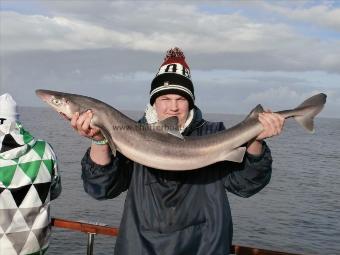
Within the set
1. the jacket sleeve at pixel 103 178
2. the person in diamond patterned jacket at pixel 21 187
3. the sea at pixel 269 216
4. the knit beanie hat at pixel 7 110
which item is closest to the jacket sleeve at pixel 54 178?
the person in diamond patterned jacket at pixel 21 187

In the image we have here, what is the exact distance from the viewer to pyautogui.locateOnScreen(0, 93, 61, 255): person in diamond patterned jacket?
15.4 feet

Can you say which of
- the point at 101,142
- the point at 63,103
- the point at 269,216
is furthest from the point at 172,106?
the point at 269,216

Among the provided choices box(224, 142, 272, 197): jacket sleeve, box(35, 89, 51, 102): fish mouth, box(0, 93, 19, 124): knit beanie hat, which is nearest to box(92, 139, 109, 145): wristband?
box(35, 89, 51, 102): fish mouth

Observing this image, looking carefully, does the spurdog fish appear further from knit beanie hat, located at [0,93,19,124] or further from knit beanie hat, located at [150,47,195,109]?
knit beanie hat, located at [0,93,19,124]

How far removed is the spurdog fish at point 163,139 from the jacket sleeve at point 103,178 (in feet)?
0.63

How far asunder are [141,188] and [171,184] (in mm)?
286

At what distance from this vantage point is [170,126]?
4.44 m

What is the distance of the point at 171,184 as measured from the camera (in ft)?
14.4

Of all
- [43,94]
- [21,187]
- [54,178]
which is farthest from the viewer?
[54,178]

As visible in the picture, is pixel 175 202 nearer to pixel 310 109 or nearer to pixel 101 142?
pixel 101 142

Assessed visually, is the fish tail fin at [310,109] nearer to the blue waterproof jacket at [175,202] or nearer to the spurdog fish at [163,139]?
the spurdog fish at [163,139]

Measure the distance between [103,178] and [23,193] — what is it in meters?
1.04

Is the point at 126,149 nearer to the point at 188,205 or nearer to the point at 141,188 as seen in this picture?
the point at 141,188

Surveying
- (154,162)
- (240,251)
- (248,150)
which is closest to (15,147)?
(154,162)
